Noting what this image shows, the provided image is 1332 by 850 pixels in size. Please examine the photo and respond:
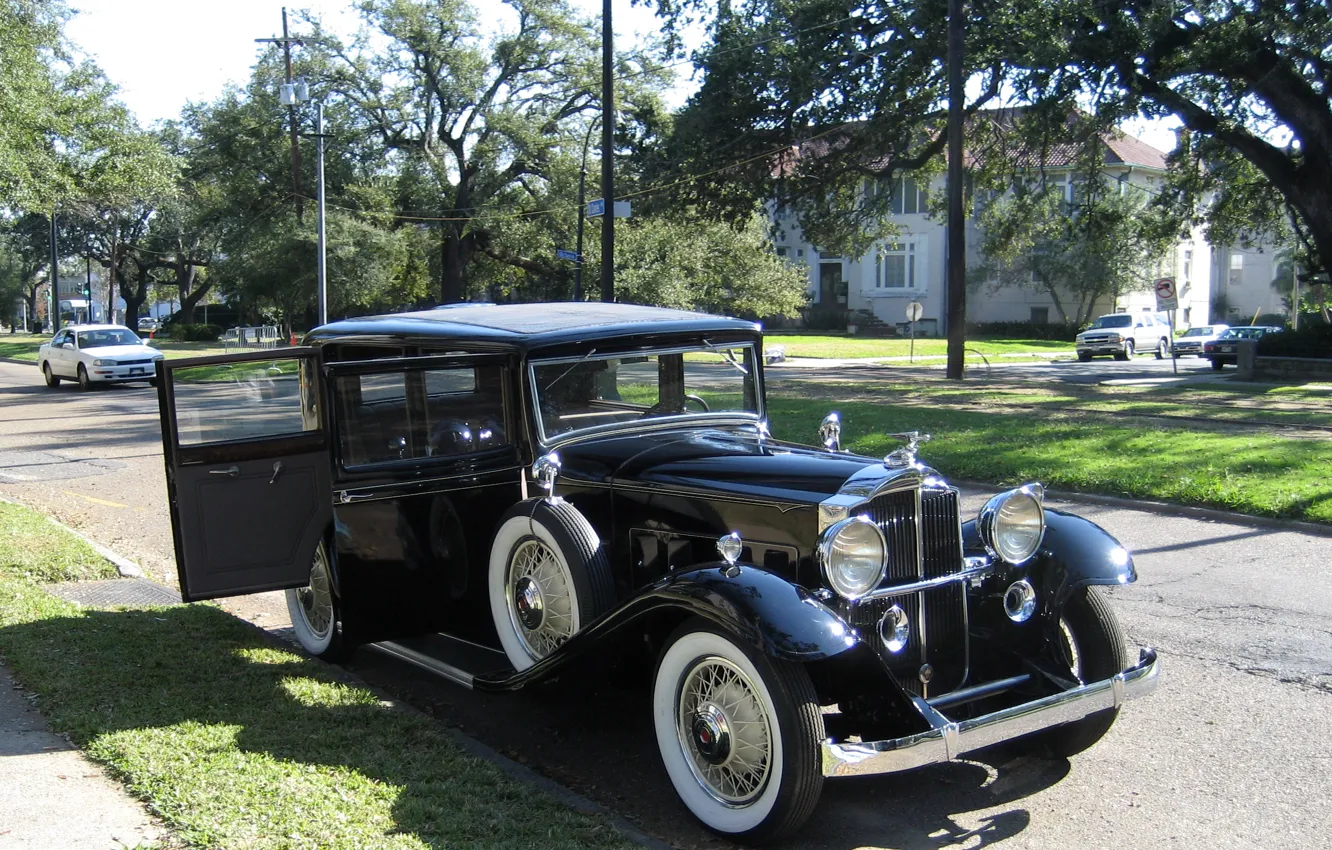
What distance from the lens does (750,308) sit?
47.8 meters

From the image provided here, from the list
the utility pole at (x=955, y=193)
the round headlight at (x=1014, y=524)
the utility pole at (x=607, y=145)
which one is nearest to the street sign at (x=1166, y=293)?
the utility pole at (x=955, y=193)

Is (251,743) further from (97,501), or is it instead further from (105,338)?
(105,338)

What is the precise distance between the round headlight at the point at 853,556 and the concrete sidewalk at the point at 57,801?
2.40 meters

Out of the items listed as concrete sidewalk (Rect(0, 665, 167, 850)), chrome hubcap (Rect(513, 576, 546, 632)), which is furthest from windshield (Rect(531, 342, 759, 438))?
concrete sidewalk (Rect(0, 665, 167, 850))

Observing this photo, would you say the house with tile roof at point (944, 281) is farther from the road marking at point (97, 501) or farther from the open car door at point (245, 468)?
the open car door at point (245, 468)

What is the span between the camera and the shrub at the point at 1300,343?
86.7 ft

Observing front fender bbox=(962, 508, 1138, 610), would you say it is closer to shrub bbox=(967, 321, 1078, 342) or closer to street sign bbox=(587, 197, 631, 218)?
street sign bbox=(587, 197, 631, 218)

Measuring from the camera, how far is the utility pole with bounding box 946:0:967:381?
806 inches

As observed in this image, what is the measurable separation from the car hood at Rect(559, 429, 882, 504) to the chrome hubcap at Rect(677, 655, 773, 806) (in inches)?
28.7

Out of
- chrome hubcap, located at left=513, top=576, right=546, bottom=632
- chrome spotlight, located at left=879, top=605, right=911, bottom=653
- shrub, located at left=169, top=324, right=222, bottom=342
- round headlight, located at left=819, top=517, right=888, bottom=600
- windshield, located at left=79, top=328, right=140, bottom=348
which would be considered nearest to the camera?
round headlight, located at left=819, top=517, right=888, bottom=600

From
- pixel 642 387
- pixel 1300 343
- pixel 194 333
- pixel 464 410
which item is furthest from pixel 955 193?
pixel 194 333

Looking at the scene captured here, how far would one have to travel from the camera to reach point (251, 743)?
172 inches

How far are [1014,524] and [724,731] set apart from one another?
1457 mm

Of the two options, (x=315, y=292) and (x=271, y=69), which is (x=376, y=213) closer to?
(x=315, y=292)
